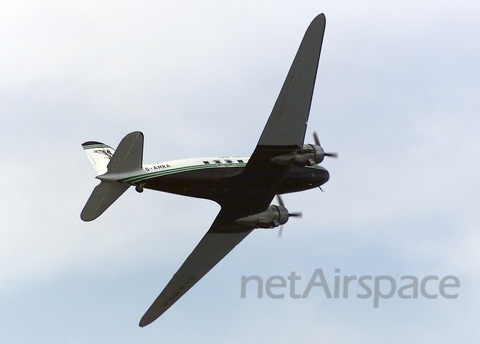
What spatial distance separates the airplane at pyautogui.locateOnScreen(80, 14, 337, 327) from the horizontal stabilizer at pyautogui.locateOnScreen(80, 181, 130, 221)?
5 cm

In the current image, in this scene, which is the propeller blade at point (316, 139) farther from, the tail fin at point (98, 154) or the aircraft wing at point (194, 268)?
the tail fin at point (98, 154)

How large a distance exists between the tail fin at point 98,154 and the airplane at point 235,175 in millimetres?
52

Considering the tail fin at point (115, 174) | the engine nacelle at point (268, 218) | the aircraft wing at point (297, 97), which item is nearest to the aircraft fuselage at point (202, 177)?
the tail fin at point (115, 174)

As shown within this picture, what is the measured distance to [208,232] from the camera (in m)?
50.4

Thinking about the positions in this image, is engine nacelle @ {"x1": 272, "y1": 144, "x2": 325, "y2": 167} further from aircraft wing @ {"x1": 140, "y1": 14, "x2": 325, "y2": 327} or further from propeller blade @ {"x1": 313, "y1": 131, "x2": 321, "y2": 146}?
propeller blade @ {"x1": 313, "y1": 131, "x2": 321, "y2": 146}

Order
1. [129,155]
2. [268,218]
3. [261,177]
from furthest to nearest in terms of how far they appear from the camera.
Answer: [268,218] < [261,177] < [129,155]

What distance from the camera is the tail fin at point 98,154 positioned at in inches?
1839

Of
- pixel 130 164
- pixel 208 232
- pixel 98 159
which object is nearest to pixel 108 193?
pixel 130 164

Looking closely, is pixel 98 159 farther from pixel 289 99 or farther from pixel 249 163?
pixel 289 99

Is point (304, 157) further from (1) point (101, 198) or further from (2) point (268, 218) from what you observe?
(1) point (101, 198)

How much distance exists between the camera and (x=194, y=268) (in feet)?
170

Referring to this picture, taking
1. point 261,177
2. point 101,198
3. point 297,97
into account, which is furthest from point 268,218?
point 101,198

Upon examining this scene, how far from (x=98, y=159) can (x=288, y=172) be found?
9974 mm

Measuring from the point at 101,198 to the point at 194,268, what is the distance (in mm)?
10882
